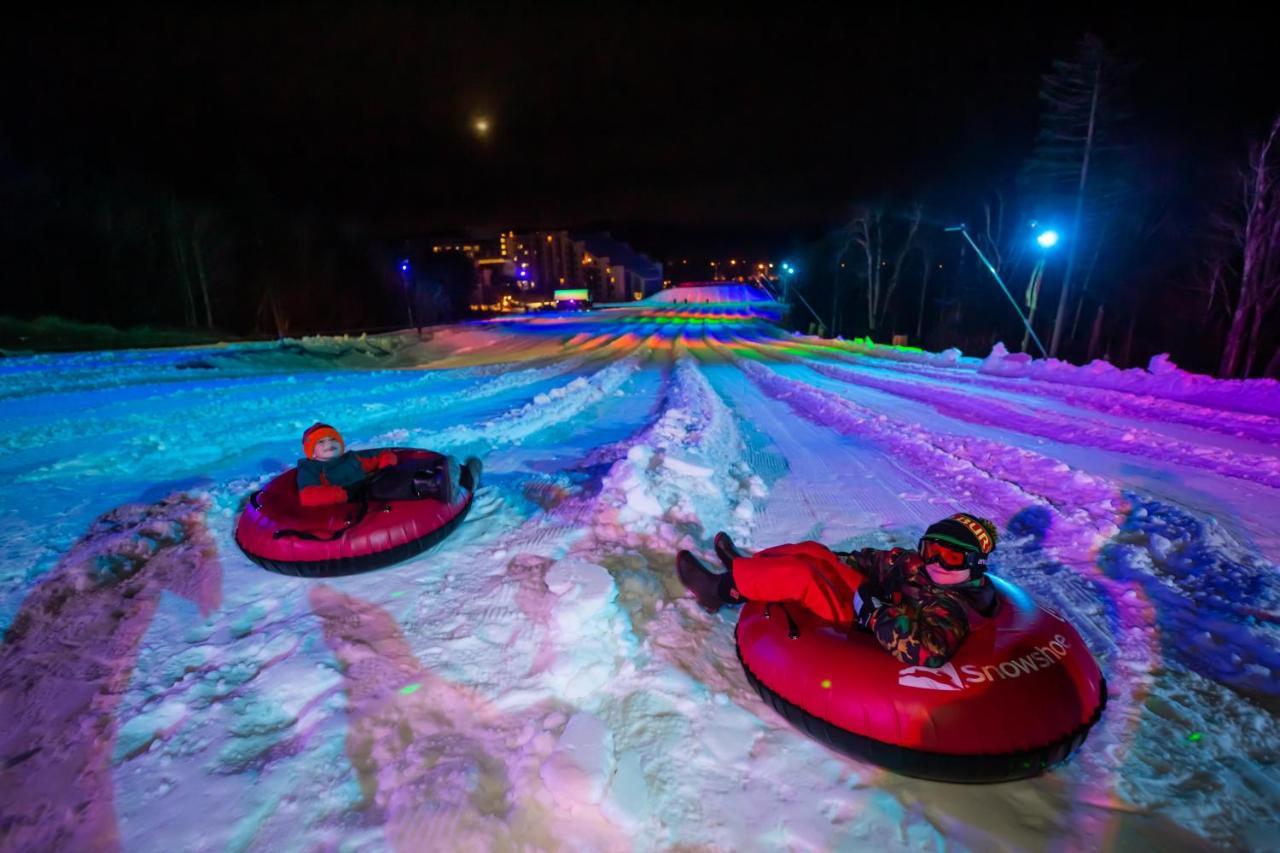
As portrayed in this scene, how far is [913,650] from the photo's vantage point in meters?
2.46

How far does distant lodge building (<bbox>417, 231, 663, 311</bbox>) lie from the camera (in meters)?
81.7

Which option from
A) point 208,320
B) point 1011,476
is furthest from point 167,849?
point 208,320

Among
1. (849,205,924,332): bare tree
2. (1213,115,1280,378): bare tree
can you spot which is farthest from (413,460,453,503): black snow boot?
(849,205,924,332): bare tree

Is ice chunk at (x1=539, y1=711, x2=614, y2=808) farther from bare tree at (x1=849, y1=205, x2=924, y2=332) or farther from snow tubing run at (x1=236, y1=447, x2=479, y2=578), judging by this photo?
bare tree at (x1=849, y1=205, x2=924, y2=332)

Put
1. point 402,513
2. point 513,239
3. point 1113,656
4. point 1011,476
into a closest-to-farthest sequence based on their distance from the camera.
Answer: point 1113,656
point 402,513
point 1011,476
point 513,239

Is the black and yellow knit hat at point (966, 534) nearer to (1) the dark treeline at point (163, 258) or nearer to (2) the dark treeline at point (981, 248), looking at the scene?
(2) the dark treeline at point (981, 248)

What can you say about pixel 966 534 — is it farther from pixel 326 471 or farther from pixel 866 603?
pixel 326 471

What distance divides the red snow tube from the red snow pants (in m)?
0.23

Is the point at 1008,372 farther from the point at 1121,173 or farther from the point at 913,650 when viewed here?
the point at 913,650

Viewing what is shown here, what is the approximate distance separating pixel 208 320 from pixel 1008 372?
38.9 meters

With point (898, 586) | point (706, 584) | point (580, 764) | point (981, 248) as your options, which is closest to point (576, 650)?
point (580, 764)

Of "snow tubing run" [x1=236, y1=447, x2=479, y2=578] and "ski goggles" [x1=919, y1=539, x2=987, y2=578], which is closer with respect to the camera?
"ski goggles" [x1=919, y1=539, x2=987, y2=578]

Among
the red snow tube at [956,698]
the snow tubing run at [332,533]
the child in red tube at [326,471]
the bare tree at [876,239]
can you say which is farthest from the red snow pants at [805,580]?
the bare tree at [876,239]

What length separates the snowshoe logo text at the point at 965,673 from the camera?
2.37 m
